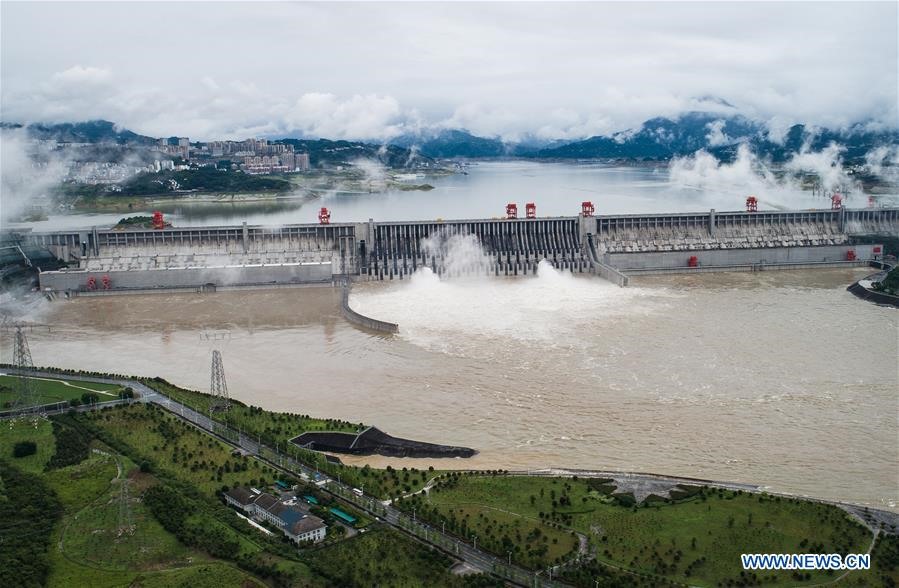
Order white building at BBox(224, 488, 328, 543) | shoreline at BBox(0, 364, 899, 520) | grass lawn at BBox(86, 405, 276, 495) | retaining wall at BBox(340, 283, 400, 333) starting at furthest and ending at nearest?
retaining wall at BBox(340, 283, 400, 333) < grass lawn at BBox(86, 405, 276, 495) < shoreline at BBox(0, 364, 899, 520) < white building at BBox(224, 488, 328, 543)

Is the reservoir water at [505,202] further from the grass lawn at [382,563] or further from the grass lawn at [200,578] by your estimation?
the grass lawn at [200,578]

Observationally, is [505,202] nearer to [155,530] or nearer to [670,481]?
[670,481]

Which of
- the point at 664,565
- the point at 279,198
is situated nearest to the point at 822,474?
the point at 664,565

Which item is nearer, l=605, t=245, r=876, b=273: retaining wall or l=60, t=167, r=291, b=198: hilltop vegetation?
l=605, t=245, r=876, b=273: retaining wall

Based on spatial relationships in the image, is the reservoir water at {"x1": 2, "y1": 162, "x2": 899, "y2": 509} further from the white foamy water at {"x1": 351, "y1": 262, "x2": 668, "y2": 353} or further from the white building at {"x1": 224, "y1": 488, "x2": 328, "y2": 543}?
the white building at {"x1": 224, "y1": 488, "x2": 328, "y2": 543}

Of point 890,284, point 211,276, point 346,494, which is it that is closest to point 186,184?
point 211,276

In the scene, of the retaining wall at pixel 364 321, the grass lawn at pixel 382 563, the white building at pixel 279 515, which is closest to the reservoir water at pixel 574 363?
the retaining wall at pixel 364 321

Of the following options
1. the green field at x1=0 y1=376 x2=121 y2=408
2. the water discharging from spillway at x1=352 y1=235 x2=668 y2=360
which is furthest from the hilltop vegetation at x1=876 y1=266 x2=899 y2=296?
the green field at x1=0 y1=376 x2=121 y2=408
